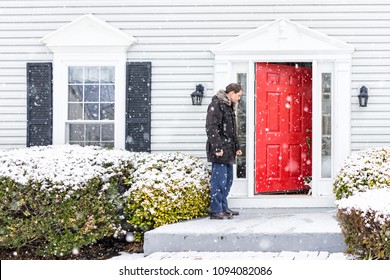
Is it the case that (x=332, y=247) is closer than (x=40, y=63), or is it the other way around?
(x=332, y=247)

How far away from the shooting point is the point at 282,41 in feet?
29.4

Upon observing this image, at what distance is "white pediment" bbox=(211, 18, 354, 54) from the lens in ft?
29.3

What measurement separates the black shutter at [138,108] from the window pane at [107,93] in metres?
0.27

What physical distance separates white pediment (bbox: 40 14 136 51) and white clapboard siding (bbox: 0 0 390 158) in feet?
0.56

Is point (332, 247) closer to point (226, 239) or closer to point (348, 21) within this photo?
point (226, 239)

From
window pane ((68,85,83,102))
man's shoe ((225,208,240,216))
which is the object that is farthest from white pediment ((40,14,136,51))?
man's shoe ((225,208,240,216))

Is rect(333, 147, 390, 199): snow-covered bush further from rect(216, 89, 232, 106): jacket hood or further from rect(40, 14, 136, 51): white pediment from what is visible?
rect(40, 14, 136, 51): white pediment

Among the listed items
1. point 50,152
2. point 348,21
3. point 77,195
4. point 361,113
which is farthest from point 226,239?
point 348,21

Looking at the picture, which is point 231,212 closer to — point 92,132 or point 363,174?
point 363,174

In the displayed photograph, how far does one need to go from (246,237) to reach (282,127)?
114 inches

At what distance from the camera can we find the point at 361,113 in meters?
9.02

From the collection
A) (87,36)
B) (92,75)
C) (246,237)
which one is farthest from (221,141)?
(87,36)

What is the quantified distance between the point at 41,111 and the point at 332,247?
15.6ft

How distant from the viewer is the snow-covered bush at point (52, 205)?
24.1ft
